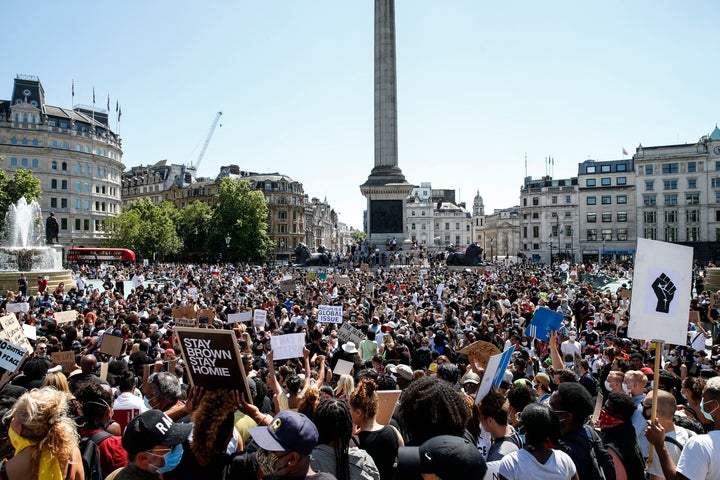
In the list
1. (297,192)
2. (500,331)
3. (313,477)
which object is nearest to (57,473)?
(313,477)

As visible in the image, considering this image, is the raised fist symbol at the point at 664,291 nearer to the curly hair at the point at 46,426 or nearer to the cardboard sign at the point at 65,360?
the curly hair at the point at 46,426

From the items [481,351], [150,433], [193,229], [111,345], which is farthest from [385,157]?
[193,229]

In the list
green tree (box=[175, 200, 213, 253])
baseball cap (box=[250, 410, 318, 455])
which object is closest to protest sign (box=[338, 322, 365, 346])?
baseball cap (box=[250, 410, 318, 455])

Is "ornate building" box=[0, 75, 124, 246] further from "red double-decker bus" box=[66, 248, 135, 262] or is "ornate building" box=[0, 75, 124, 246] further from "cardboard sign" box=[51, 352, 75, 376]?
"cardboard sign" box=[51, 352, 75, 376]

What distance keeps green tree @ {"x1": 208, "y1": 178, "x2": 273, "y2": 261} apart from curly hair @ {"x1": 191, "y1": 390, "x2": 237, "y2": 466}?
81367mm

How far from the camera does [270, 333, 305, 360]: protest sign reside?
8.68 meters

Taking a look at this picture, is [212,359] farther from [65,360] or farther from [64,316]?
[64,316]

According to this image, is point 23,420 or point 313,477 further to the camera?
point 23,420

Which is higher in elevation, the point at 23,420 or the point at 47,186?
the point at 47,186

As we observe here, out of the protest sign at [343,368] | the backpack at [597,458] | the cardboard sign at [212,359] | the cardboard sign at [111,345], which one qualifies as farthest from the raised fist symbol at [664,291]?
the cardboard sign at [111,345]

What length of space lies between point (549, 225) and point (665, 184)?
19178 millimetres

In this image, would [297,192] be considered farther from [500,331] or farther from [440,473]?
[440,473]

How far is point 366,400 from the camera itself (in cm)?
475

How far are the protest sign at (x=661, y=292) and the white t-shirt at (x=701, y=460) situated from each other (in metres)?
0.92
